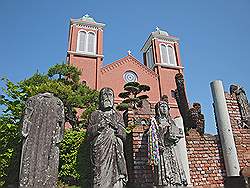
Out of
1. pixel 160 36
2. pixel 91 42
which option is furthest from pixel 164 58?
pixel 91 42

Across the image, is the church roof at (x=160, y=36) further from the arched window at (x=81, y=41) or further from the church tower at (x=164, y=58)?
the arched window at (x=81, y=41)

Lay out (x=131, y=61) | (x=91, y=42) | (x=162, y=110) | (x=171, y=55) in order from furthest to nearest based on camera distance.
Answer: (x=171, y=55) < (x=131, y=61) < (x=91, y=42) < (x=162, y=110)

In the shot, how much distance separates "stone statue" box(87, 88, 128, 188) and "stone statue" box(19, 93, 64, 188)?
756 mm

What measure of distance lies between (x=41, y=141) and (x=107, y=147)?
1359mm

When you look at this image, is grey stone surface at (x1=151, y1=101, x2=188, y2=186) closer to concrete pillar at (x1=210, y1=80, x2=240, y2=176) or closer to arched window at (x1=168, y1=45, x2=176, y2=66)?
concrete pillar at (x1=210, y1=80, x2=240, y2=176)

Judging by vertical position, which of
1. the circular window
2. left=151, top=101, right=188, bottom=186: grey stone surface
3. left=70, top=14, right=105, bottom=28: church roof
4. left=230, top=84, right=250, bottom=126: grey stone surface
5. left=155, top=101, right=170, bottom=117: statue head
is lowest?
left=151, top=101, right=188, bottom=186: grey stone surface

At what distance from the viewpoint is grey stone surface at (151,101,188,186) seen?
5023 millimetres

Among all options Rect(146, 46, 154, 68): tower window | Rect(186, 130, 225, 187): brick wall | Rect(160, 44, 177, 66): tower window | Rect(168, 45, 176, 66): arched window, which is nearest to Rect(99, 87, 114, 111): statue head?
Rect(186, 130, 225, 187): brick wall

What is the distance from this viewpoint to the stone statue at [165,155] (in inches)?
198

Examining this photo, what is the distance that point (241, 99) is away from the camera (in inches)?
310

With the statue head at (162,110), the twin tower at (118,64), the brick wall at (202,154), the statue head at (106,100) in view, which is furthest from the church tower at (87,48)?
the statue head at (106,100)

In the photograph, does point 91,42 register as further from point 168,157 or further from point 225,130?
point 168,157

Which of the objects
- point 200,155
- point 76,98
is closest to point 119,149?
point 200,155

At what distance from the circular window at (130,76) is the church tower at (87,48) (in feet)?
11.3
